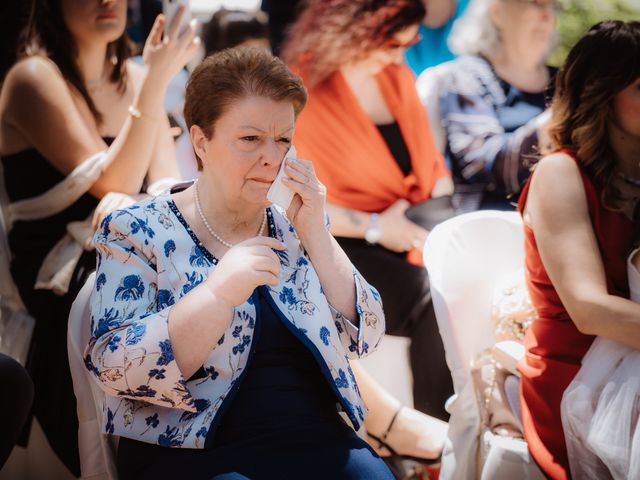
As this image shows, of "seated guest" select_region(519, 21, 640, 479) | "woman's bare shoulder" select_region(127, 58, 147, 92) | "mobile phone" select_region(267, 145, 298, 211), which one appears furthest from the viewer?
"woman's bare shoulder" select_region(127, 58, 147, 92)

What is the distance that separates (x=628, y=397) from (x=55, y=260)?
177cm

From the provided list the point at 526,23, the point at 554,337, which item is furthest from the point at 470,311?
the point at 526,23

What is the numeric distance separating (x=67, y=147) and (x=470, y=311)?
4.52ft

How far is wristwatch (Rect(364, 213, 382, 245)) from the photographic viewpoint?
2844mm

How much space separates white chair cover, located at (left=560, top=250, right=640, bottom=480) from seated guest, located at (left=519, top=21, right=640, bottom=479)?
38 millimetres

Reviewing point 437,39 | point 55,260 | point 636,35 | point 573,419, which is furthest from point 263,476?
point 437,39

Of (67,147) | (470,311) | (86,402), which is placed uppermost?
(67,147)

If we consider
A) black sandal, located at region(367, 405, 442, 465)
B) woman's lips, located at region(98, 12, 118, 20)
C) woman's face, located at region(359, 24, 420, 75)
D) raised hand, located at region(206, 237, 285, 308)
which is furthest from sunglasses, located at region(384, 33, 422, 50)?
raised hand, located at region(206, 237, 285, 308)

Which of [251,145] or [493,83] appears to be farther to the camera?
[493,83]

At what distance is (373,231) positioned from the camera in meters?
2.85

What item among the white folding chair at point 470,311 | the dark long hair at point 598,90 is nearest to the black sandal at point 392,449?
the white folding chair at point 470,311

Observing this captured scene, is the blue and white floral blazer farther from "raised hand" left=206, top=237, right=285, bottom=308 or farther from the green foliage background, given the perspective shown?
the green foliage background

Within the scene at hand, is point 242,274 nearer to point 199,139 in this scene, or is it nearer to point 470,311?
point 199,139

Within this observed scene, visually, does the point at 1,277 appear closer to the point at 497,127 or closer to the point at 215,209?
the point at 215,209
